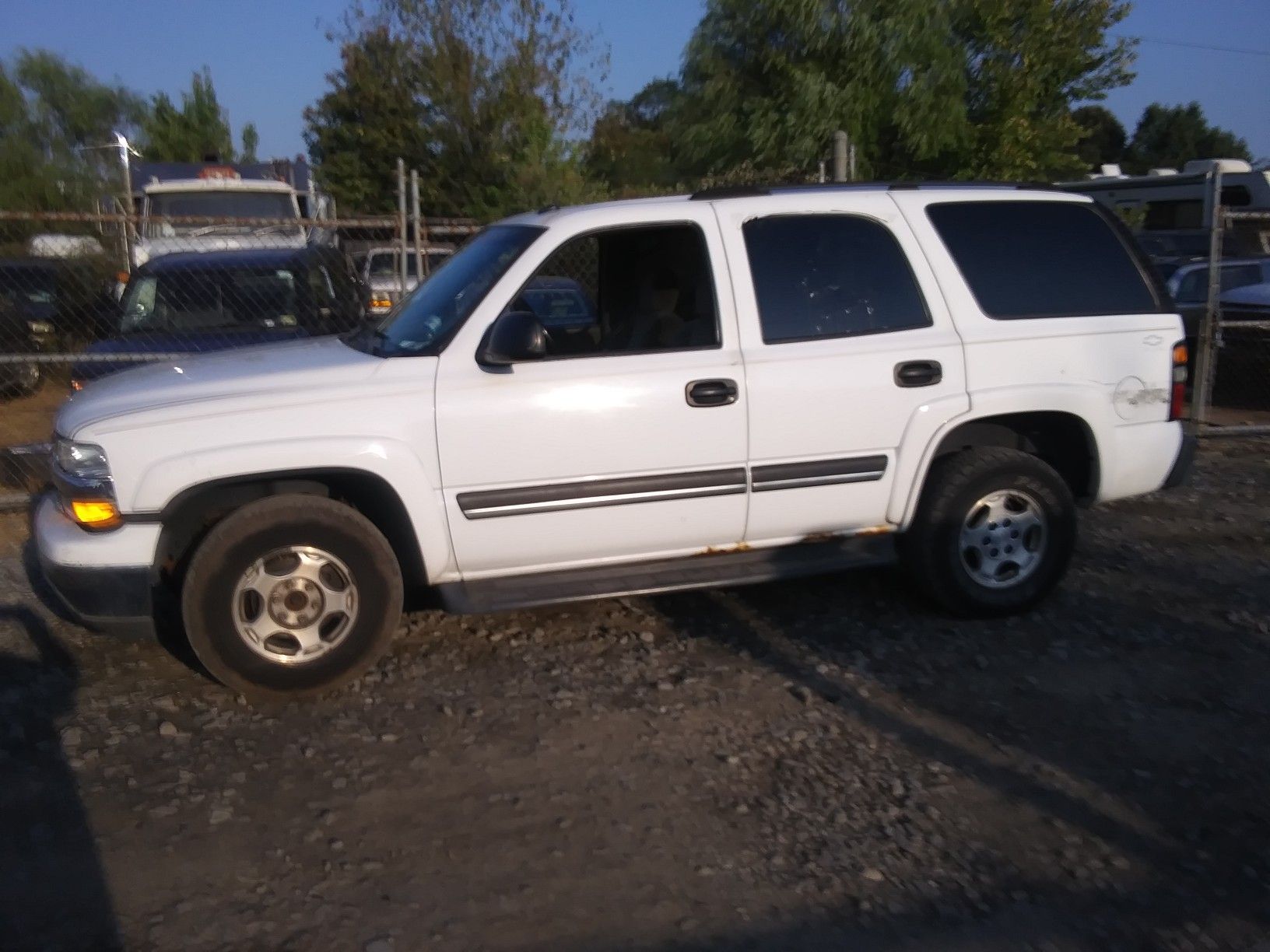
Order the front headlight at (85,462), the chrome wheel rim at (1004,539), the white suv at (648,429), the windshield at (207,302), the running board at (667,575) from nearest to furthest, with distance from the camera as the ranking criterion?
the front headlight at (85,462) < the white suv at (648,429) < the running board at (667,575) < the chrome wheel rim at (1004,539) < the windshield at (207,302)

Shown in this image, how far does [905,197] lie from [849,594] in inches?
77.6

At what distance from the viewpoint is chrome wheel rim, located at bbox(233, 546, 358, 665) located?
4996mm

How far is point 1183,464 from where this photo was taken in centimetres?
615

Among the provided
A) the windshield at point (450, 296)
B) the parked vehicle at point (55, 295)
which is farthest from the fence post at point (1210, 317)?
the parked vehicle at point (55, 295)

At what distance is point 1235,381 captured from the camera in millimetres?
13789

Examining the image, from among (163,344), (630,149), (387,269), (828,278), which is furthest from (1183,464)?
(630,149)

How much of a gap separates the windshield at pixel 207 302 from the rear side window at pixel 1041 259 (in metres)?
5.17

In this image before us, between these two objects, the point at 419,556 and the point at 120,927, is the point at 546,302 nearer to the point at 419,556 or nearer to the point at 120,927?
the point at 419,556

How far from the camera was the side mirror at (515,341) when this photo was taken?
501 cm

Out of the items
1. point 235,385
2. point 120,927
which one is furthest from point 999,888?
point 235,385

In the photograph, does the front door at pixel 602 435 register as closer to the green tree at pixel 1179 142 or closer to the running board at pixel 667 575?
the running board at pixel 667 575

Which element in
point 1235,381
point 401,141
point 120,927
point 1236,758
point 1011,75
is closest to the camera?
point 120,927

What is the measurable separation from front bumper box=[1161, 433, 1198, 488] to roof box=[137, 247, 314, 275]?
20.6ft

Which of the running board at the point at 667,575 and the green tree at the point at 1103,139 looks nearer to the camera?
the running board at the point at 667,575
